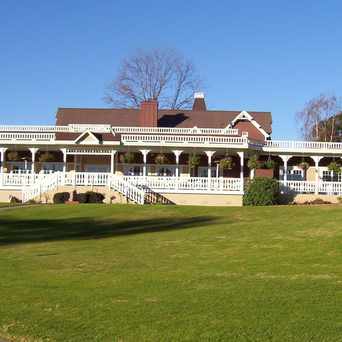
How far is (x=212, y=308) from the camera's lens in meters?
9.02

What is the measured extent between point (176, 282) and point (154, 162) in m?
34.6

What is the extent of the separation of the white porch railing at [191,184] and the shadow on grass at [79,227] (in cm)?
1312

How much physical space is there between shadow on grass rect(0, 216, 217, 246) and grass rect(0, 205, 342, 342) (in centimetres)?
7

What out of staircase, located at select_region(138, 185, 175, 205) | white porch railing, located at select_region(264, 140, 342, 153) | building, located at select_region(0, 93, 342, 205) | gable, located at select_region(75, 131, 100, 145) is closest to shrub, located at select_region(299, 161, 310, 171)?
building, located at select_region(0, 93, 342, 205)

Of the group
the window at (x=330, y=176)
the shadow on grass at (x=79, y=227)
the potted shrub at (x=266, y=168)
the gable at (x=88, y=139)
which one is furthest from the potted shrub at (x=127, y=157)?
the shadow on grass at (x=79, y=227)

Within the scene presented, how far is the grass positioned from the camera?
25.9 ft

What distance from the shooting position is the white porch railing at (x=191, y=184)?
134 feet

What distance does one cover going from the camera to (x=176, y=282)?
11602 millimetres

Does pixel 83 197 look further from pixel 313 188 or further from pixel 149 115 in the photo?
pixel 313 188

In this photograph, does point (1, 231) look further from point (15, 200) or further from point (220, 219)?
point (15, 200)

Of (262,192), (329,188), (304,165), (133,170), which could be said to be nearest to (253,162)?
(262,192)

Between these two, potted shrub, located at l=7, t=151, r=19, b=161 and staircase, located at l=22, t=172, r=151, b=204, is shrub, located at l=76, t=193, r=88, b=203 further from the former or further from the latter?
potted shrub, located at l=7, t=151, r=19, b=161

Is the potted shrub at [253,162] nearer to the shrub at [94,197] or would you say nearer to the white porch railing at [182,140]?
the white porch railing at [182,140]

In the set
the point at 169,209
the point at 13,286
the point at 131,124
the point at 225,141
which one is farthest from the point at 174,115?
the point at 13,286
